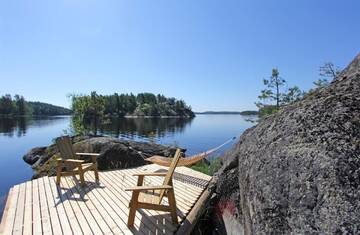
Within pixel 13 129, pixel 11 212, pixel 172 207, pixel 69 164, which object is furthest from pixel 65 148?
pixel 13 129

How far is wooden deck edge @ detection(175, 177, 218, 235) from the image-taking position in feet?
12.8

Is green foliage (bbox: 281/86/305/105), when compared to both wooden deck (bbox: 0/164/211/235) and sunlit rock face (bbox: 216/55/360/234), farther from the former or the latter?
sunlit rock face (bbox: 216/55/360/234)

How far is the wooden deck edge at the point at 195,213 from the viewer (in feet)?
12.8

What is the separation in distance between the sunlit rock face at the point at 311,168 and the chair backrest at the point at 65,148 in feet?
16.3

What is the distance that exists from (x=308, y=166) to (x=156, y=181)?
15.9 ft

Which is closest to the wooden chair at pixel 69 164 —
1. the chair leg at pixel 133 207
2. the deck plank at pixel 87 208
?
the deck plank at pixel 87 208

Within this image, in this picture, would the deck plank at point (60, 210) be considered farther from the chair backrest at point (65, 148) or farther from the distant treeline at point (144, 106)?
the distant treeline at point (144, 106)

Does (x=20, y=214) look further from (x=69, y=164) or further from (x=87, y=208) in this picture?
(x=69, y=164)

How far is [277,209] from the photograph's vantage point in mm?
1982

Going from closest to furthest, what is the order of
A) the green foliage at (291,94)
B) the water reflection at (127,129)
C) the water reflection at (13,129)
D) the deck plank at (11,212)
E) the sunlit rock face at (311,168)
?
the sunlit rock face at (311,168)
the deck plank at (11,212)
the green foliage at (291,94)
the water reflection at (127,129)
the water reflection at (13,129)

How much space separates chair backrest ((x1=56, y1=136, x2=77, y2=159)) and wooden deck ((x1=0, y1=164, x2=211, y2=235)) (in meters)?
0.55

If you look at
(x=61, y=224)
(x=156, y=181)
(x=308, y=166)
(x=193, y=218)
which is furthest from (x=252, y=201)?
(x=156, y=181)

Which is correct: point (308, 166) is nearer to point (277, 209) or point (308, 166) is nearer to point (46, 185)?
point (277, 209)

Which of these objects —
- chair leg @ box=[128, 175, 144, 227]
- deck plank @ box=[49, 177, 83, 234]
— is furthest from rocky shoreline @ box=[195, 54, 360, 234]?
deck plank @ box=[49, 177, 83, 234]
